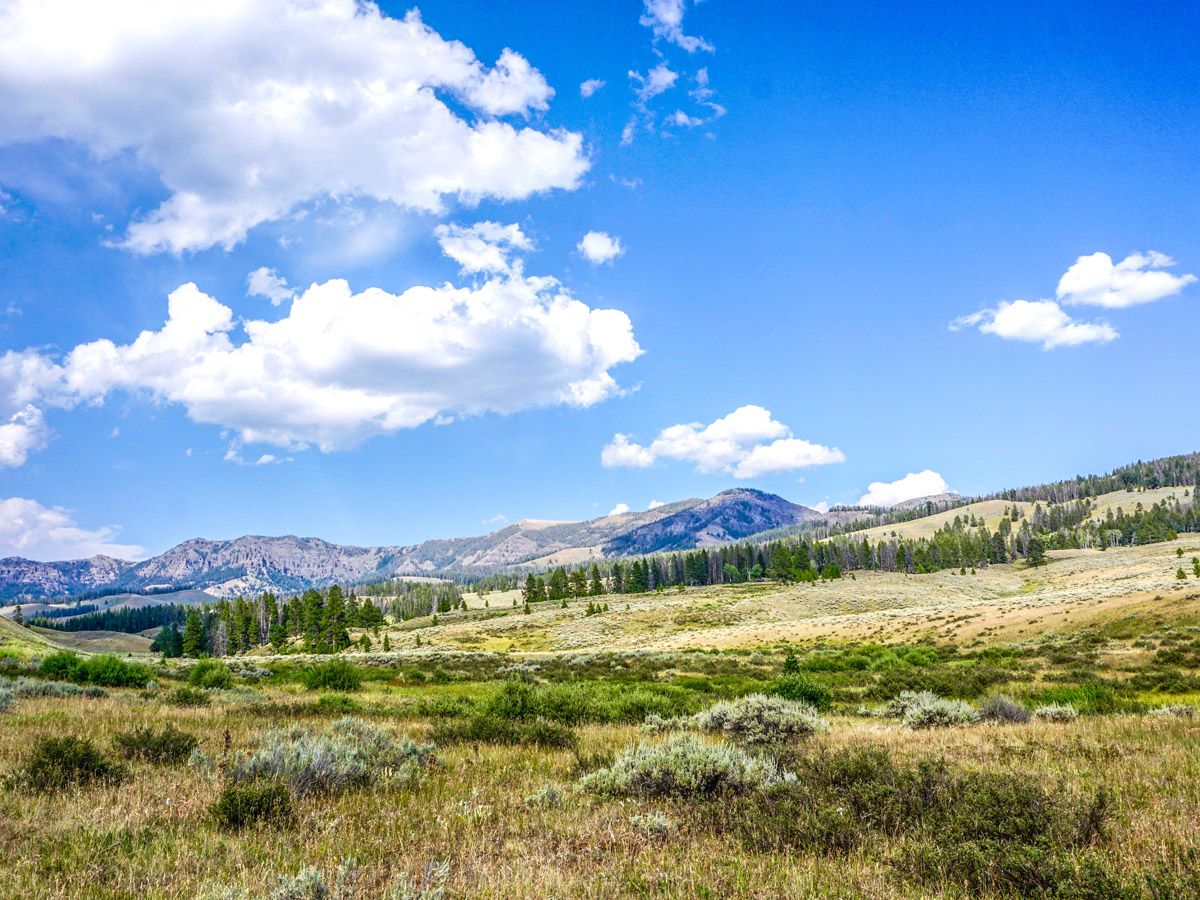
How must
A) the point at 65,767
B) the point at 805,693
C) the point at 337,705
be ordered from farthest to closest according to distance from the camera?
the point at 805,693
the point at 337,705
the point at 65,767

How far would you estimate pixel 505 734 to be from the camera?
448 inches

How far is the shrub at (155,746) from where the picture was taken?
8.73 m

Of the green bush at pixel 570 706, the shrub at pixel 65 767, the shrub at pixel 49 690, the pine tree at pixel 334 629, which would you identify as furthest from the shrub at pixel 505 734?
the pine tree at pixel 334 629

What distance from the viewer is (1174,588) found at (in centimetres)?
4466

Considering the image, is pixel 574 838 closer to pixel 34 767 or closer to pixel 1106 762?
pixel 34 767

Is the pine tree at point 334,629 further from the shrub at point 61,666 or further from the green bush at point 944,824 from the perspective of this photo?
the green bush at point 944,824

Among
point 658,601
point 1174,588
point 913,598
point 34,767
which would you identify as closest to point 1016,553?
point 913,598

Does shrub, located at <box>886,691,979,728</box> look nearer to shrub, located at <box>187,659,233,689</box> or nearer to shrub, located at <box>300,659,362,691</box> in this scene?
shrub, located at <box>300,659,362,691</box>

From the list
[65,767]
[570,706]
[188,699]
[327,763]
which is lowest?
[570,706]

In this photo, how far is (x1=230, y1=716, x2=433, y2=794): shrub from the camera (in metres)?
Result: 7.35

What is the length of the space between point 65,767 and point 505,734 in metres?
6.49

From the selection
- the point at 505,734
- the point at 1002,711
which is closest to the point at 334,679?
the point at 505,734

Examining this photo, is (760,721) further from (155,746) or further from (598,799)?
(155,746)

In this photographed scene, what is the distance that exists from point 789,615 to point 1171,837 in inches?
3302
